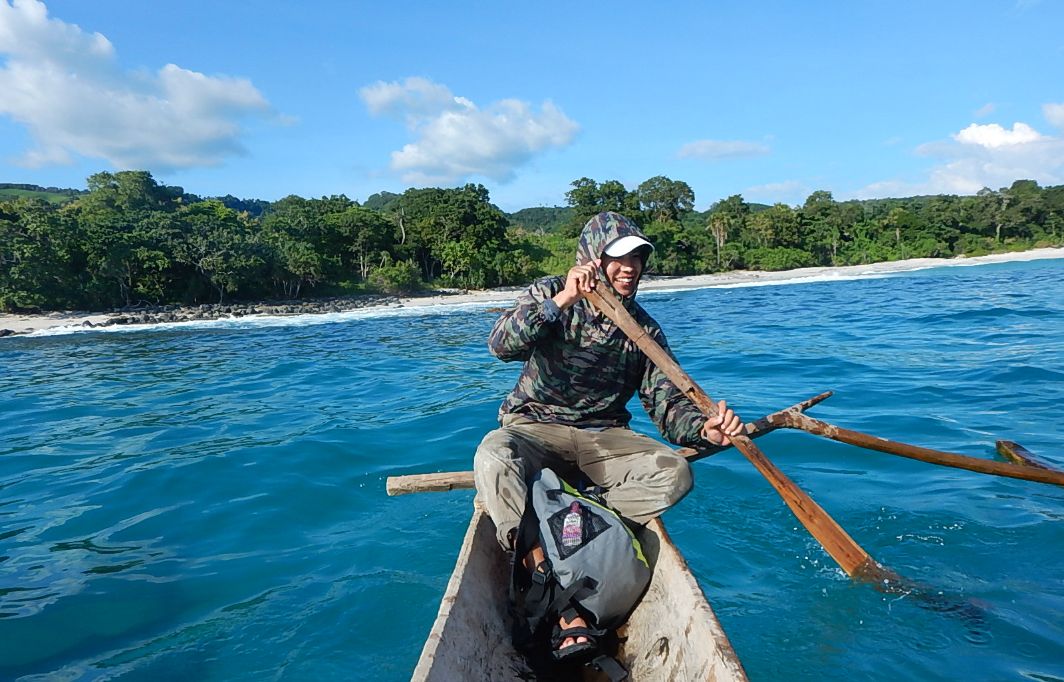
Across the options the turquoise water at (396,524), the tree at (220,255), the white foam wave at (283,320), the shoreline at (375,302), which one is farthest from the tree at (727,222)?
the turquoise water at (396,524)

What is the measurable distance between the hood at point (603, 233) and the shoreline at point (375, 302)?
26.1 m

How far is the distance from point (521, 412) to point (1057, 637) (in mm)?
2959

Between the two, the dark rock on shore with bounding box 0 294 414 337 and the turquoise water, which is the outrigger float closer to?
the turquoise water

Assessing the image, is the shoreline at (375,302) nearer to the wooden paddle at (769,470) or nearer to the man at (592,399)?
the man at (592,399)

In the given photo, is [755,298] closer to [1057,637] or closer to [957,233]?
[1057,637]

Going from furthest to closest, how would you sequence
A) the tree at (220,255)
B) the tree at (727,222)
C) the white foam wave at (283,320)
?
the tree at (727,222)
the tree at (220,255)
the white foam wave at (283,320)

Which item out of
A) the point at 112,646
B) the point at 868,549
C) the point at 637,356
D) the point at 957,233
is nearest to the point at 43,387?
the point at 112,646

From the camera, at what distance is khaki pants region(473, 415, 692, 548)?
3076 mm

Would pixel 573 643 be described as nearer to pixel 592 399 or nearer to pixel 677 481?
pixel 677 481

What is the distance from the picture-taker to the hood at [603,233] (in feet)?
11.2

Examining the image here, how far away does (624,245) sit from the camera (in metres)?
3.35

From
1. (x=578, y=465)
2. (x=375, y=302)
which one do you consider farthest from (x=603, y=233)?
(x=375, y=302)

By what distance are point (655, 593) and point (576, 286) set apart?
1515mm

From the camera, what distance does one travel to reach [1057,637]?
3219 millimetres
